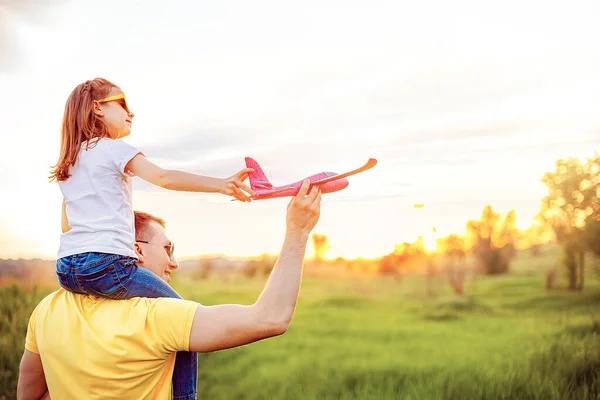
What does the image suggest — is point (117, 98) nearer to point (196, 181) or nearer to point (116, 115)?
point (116, 115)

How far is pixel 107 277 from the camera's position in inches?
105

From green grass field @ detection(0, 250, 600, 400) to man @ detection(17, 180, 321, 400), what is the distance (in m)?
4.02

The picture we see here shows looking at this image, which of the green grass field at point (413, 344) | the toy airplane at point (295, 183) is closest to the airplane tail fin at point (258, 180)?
the toy airplane at point (295, 183)

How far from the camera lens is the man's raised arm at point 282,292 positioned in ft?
7.59

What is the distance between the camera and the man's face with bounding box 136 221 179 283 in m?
3.04

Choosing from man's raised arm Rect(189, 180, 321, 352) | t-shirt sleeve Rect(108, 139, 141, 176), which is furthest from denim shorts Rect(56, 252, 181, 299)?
man's raised arm Rect(189, 180, 321, 352)

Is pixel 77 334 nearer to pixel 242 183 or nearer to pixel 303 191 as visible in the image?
pixel 242 183

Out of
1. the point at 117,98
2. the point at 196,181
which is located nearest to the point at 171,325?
the point at 196,181

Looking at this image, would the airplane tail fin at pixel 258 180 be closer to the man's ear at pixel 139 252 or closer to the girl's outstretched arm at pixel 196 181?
the girl's outstretched arm at pixel 196 181

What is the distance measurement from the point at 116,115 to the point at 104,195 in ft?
1.49

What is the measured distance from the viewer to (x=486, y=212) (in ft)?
24.5

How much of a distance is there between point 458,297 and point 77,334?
239 inches

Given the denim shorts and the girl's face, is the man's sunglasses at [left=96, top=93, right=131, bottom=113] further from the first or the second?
the denim shorts

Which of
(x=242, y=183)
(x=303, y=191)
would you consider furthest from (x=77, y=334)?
(x=303, y=191)
